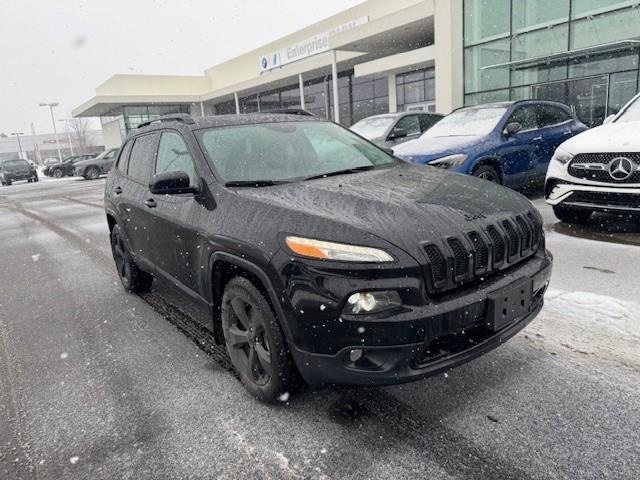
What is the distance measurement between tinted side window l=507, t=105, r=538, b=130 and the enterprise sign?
1604 cm

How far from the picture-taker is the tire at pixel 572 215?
6.26m

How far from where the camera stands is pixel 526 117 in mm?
8031

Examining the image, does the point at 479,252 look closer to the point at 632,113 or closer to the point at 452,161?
the point at 452,161

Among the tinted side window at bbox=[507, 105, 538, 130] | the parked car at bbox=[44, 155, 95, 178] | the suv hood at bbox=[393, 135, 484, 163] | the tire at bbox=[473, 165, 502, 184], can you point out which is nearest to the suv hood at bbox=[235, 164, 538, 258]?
the suv hood at bbox=[393, 135, 484, 163]

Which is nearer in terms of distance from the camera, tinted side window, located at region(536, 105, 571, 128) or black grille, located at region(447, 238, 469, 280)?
black grille, located at region(447, 238, 469, 280)

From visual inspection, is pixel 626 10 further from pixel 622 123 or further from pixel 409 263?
pixel 409 263

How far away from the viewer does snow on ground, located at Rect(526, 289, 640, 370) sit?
2.96 meters

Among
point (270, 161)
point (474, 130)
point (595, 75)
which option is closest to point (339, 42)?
point (595, 75)

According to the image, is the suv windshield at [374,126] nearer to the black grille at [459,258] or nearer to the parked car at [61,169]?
the black grille at [459,258]

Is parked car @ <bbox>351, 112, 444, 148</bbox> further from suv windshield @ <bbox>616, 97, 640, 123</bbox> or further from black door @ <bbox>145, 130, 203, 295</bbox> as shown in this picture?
black door @ <bbox>145, 130, 203, 295</bbox>

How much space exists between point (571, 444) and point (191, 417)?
1.89 metres

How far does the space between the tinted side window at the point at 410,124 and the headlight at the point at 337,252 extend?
8910 mm

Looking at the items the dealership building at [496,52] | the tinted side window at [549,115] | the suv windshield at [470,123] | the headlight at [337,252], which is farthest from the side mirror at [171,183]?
the dealership building at [496,52]

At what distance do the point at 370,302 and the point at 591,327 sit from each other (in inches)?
81.3
